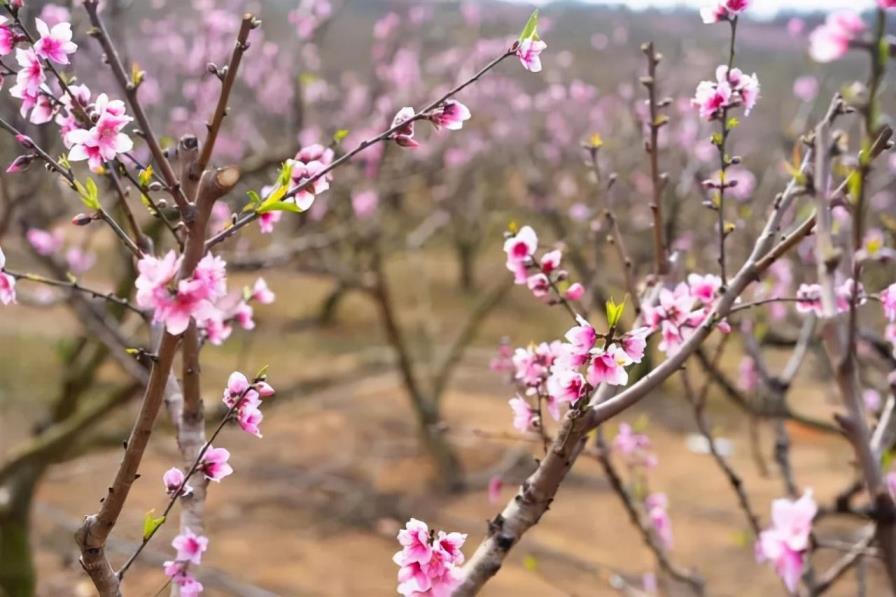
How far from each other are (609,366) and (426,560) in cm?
44

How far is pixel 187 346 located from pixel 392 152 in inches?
234

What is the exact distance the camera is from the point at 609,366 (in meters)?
1.36

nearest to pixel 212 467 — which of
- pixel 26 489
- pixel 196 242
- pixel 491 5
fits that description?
pixel 196 242

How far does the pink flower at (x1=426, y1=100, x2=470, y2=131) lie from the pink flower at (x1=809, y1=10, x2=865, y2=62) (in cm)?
65

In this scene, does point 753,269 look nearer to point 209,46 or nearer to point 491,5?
point 209,46

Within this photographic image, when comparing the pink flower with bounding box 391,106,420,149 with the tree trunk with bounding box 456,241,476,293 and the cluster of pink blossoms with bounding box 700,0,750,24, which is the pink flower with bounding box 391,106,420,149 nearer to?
the cluster of pink blossoms with bounding box 700,0,750,24

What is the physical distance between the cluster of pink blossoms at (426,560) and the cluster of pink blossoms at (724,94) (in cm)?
94

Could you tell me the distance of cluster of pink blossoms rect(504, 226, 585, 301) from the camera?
5.75 feet

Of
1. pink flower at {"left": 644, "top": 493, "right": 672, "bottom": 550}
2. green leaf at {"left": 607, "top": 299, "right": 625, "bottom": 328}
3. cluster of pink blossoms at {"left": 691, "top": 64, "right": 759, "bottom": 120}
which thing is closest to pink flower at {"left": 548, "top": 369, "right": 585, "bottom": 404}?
green leaf at {"left": 607, "top": 299, "right": 625, "bottom": 328}

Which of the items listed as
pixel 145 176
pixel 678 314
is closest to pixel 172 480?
pixel 145 176

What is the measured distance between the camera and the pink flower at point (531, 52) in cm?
150

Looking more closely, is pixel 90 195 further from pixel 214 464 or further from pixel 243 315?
pixel 243 315

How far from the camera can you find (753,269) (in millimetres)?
1550

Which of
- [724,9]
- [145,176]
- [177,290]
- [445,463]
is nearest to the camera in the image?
[177,290]
